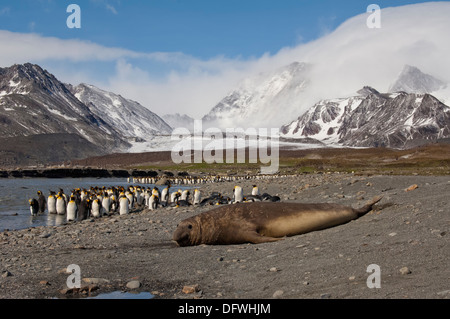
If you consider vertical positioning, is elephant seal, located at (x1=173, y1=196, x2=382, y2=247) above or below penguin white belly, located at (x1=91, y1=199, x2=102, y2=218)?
above

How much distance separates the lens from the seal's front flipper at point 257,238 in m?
12.4

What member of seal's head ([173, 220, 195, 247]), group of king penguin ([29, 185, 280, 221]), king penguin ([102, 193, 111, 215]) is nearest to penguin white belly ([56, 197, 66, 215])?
group of king penguin ([29, 185, 280, 221])

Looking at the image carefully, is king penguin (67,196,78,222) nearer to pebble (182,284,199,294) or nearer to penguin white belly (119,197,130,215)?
penguin white belly (119,197,130,215)

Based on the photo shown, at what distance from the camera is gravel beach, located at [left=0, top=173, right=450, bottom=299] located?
759cm

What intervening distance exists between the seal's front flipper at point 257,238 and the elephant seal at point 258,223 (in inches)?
1.1

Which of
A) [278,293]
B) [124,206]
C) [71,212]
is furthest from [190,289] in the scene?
[71,212]

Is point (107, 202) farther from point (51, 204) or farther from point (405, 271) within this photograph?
point (405, 271)

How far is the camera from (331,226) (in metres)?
13.7

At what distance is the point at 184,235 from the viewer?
43.9 feet

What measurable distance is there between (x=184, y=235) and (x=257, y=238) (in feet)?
7.13

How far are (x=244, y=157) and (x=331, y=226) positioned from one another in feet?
422
